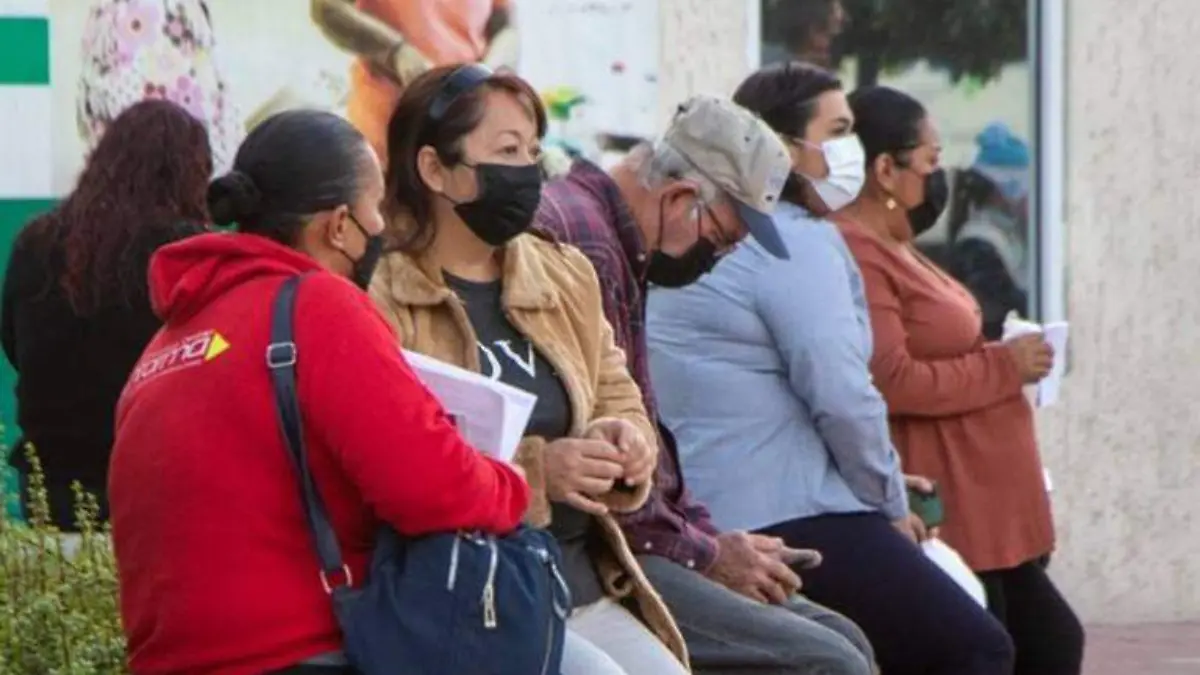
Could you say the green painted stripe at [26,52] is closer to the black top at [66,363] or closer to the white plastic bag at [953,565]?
the black top at [66,363]

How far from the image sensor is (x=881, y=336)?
6789 mm

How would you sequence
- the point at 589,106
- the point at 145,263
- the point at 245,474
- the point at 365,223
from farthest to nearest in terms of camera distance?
the point at 589,106 → the point at 145,263 → the point at 365,223 → the point at 245,474

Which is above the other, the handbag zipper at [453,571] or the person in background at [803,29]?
the person in background at [803,29]

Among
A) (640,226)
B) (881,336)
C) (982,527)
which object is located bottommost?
(982,527)

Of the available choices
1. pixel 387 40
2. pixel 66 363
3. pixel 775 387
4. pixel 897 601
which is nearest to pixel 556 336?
pixel 775 387

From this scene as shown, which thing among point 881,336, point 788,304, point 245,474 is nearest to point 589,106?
point 881,336

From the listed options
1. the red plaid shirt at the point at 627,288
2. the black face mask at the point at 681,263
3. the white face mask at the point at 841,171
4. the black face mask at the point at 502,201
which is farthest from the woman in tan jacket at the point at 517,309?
the white face mask at the point at 841,171

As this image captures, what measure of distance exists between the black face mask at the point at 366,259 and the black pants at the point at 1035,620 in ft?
9.54

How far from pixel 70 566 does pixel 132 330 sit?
35.5 inches

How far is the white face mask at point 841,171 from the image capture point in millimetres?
6488

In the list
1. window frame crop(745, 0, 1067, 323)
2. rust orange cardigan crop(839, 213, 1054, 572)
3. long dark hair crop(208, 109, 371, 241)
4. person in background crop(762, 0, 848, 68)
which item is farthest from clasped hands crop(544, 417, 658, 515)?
window frame crop(745, 0, 1067, 323)

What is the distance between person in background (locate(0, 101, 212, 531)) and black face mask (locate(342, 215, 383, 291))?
197cm

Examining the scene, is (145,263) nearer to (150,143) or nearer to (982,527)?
(150,143)

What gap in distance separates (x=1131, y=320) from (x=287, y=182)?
7028 mm
